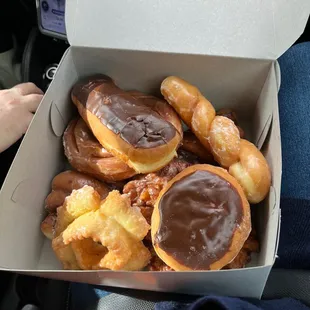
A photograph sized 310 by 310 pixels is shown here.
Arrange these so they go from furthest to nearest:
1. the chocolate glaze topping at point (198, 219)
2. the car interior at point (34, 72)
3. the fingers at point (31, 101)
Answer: the fingers at point (31, 101) → the car interior at point (34, 72) → the chocolate glaze topping at point (198, 219)

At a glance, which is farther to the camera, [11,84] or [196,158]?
[11,84]

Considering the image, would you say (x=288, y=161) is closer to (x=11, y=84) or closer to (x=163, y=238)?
(x=163, y=238)

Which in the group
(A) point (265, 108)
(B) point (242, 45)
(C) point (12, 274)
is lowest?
(C) point (12, 274)

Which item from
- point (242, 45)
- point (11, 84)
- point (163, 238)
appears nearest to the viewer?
point (163, 238)

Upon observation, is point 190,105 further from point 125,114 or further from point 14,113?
point 14,113

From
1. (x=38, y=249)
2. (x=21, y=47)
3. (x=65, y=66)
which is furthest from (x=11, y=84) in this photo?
(x=38, y=249)

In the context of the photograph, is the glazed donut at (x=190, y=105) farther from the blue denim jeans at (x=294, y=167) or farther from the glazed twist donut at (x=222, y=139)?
the blue denim jeans at (x=294, y=167)

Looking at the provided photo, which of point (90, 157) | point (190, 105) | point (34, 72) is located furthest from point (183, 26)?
point (34, 72)

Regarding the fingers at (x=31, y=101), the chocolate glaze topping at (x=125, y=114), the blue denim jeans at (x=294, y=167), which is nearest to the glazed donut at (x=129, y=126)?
the chocolate glaze topping at (x=125, y=114)
